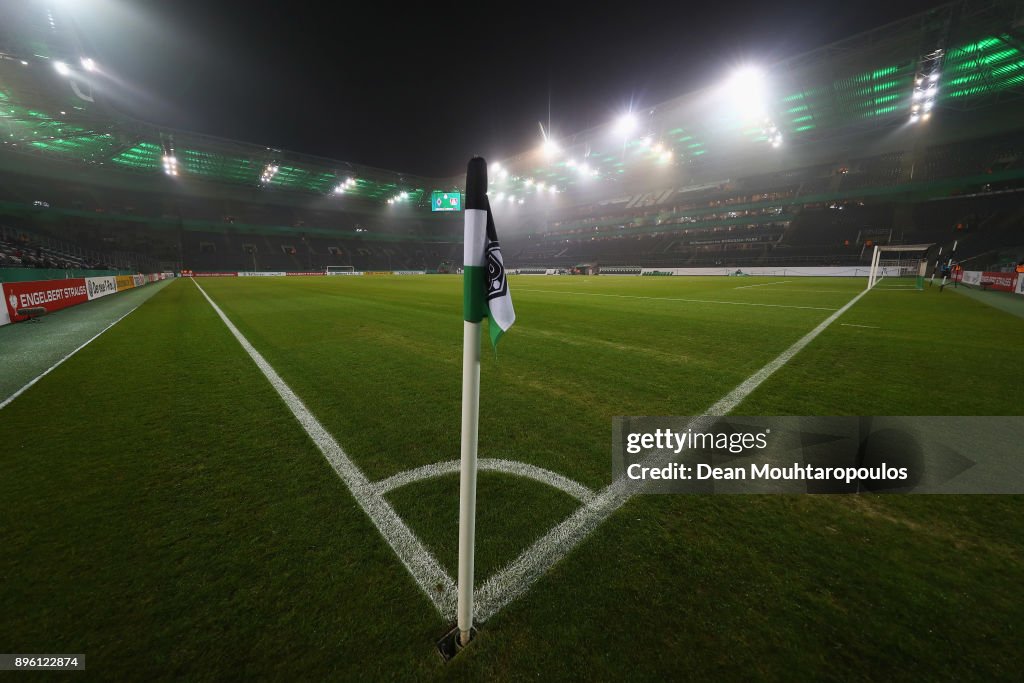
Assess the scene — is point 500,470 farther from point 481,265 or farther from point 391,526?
point 481,265

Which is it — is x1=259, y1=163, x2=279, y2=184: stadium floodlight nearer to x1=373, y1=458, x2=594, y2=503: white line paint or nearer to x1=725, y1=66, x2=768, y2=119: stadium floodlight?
x1=725, y1=66, x2=768, y2=119: stadium floodlight

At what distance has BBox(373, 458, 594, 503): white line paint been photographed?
91.9 inches

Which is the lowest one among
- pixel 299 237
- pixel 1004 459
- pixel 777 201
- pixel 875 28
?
pixel 1004 459

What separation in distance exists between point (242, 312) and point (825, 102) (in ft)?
148

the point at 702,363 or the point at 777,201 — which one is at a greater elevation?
the point at 777,201

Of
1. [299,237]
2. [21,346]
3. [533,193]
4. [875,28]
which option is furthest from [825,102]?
[299,237]

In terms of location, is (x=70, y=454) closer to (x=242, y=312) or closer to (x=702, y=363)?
(x=702, y=363)

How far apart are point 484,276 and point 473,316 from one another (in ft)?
0.49

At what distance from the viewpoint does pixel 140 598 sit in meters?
1.58

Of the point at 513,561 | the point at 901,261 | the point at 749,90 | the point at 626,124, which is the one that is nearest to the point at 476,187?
the point at 513,561

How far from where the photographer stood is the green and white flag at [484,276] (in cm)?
123

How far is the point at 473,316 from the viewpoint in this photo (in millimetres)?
1288

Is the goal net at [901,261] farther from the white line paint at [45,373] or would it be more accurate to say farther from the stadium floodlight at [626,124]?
the white line paint at [45,373]

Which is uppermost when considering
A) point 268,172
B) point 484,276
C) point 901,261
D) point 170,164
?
point 268,172
